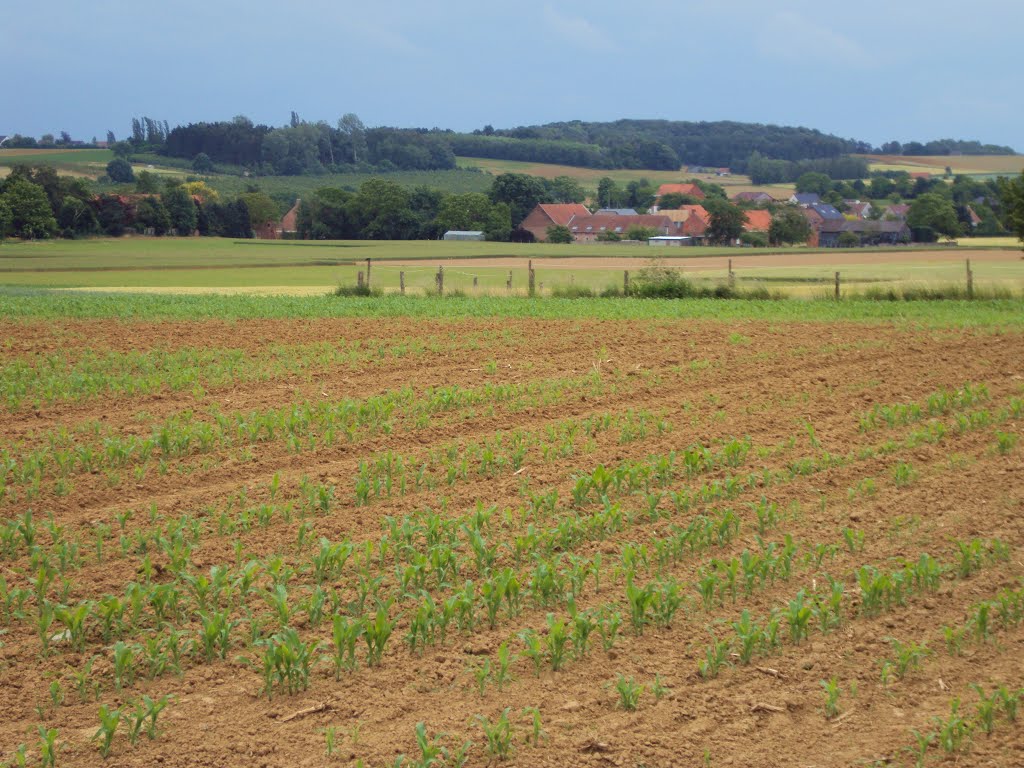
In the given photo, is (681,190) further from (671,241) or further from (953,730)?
(953,730)

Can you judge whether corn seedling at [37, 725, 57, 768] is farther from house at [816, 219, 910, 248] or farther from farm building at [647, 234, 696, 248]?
house at [816, 219, 910, 248]

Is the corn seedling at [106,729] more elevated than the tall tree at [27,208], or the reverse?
the tall tree at [27,208]

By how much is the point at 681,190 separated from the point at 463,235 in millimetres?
55375

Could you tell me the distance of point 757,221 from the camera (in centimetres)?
10081

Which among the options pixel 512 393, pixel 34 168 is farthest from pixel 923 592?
pixel 34 168

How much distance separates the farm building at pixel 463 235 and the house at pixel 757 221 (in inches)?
943

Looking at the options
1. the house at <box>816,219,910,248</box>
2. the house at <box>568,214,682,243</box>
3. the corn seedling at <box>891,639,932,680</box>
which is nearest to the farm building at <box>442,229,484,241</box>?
the house at <box>568,214,682,243</box>

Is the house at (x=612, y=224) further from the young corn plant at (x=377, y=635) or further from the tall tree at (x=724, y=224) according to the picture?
the young corn plant at (x=377, y=635)

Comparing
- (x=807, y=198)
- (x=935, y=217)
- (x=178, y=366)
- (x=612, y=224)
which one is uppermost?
(x=807, y=198)

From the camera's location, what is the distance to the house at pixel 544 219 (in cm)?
10516

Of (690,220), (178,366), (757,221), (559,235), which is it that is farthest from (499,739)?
(690,220)

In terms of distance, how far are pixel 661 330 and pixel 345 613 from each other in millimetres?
17018

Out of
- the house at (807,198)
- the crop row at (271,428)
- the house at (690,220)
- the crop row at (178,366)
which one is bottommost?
the crop row at (271,428)

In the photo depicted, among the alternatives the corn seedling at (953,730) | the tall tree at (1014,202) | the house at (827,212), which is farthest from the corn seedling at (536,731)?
the house at (827,212)
